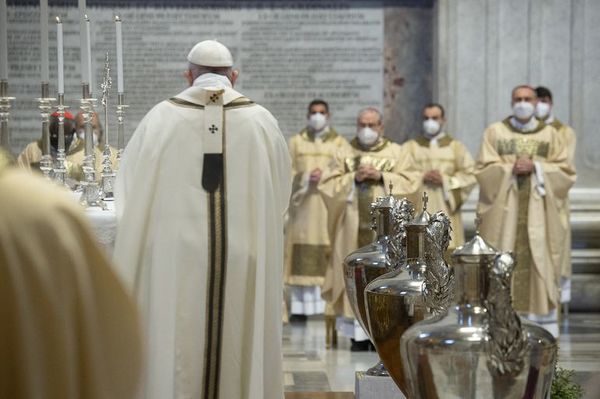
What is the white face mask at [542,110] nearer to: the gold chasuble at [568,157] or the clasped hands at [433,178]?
the gold chasuble at [568,157]

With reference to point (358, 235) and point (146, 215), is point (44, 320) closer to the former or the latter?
point (146, 215)

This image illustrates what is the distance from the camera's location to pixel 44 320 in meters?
1.75

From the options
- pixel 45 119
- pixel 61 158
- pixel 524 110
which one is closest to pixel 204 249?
pixel 61 158

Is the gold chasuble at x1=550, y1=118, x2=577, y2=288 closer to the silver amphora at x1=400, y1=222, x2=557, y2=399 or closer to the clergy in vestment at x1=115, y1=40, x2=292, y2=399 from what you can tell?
the clergy in vestment at x1=115, y1=40, x2=292, y2=399

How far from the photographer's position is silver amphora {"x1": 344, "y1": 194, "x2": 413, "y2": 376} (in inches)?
217

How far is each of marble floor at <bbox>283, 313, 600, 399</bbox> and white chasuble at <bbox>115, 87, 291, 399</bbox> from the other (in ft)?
6.80

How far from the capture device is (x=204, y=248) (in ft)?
17.9

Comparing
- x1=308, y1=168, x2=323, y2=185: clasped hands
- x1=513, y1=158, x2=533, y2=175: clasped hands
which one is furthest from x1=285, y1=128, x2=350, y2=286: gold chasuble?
x1=513, y1=158, x2=533, y2=175: clasped hands

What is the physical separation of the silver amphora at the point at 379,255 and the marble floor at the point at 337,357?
1.85 m

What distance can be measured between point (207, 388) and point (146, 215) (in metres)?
0.79

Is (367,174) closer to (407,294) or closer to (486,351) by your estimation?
(407,294)

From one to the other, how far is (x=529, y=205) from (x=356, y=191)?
1.67m

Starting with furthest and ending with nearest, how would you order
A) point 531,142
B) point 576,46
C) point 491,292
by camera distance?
point 576,46
point 531,142
point 491,292

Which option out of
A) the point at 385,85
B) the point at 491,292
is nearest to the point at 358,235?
the point at 385,85
